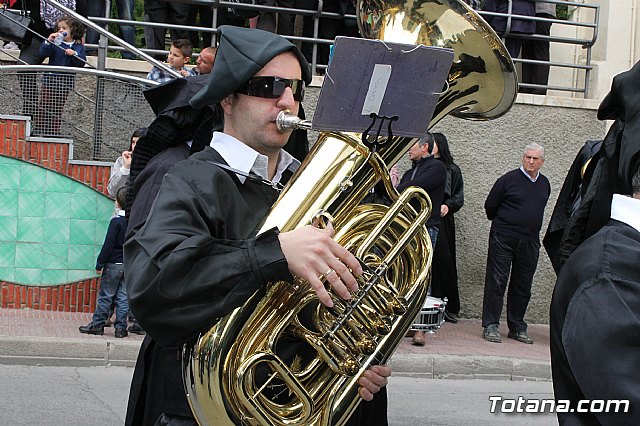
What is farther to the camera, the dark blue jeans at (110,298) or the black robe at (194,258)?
the dark blue jeans at (110,298)

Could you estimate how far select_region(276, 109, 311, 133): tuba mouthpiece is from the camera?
2770 millimetres

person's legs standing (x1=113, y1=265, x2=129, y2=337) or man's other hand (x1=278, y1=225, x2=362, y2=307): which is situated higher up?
man's other hand (x1=278, y1=225, x2=362, y2=307)

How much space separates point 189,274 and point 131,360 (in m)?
5.65

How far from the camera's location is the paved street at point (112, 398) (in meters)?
6.26

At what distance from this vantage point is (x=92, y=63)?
34.6 ft

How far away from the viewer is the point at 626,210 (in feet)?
8.29

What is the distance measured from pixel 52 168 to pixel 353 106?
732cm

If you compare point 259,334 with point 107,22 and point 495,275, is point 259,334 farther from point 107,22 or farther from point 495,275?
point 107,22

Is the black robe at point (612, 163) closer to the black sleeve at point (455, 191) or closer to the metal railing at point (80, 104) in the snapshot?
the metal railing at point (80, 104)

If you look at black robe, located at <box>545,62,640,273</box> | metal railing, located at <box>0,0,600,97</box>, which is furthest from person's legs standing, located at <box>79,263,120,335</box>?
black robe, located at <box>545,62,640,273</box>

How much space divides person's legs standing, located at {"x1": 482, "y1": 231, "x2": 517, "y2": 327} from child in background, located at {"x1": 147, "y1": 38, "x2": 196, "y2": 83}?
3377 mm

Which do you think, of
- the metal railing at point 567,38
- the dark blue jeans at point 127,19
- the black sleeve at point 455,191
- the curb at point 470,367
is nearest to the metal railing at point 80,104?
the dark blue jeans at point 127,19

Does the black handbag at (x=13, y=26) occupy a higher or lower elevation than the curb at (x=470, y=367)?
higher

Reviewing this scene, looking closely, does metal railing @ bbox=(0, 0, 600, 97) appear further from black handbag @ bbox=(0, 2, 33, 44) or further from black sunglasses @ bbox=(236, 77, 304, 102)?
black sunglasses @ bbox=(236, 77, 304, 102)
